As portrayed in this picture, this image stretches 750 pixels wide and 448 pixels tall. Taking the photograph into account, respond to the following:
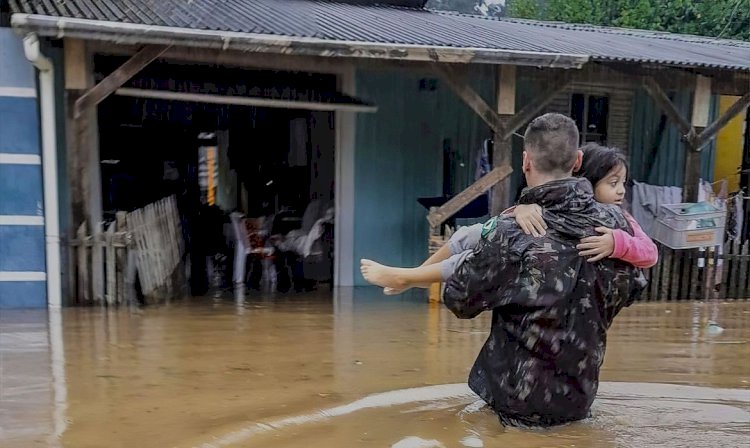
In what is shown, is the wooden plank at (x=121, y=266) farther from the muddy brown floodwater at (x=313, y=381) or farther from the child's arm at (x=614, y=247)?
the child's arm at (x=614, y=247)

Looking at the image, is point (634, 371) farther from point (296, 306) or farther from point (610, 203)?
point (296, 306)

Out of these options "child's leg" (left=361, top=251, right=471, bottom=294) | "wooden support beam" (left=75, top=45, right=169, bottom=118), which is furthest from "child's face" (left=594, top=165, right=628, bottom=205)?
"wooden support beam" (left=75, top=45, right=169, bottom=118)

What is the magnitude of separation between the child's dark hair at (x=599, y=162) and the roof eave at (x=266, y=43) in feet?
12.4

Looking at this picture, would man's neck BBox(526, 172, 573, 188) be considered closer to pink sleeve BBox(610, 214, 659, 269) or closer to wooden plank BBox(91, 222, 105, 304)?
pink sleeve BBox(610, 214, 659, 269)

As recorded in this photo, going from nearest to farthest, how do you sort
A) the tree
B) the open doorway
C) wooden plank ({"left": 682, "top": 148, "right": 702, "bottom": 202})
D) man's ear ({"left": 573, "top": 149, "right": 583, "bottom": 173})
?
man's ear ({"left": 573, "top": 149, "right": 583, "bottom": 173}) → wooden plank ({"left": 682, "top": 148, "right": 702, "bottom": 202}) → the open doorway → the tree

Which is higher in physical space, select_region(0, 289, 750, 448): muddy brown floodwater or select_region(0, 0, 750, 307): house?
select_region(0, 0, 750, 307): house

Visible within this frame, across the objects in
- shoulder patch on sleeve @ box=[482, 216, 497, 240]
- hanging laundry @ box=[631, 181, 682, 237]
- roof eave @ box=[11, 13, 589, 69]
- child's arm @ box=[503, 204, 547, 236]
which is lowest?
hanging laundry @ box=[631, 181, 682, 237]

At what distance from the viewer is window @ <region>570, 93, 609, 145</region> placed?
34.7ft

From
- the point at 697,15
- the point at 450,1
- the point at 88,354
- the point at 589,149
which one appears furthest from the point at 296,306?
the point at 450,1

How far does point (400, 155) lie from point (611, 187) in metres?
6.24

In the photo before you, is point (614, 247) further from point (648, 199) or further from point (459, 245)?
point (648, 199)

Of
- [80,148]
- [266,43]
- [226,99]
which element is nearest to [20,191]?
[80,148]

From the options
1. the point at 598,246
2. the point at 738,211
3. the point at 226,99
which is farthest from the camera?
the point at 738,211

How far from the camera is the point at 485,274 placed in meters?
2.94
